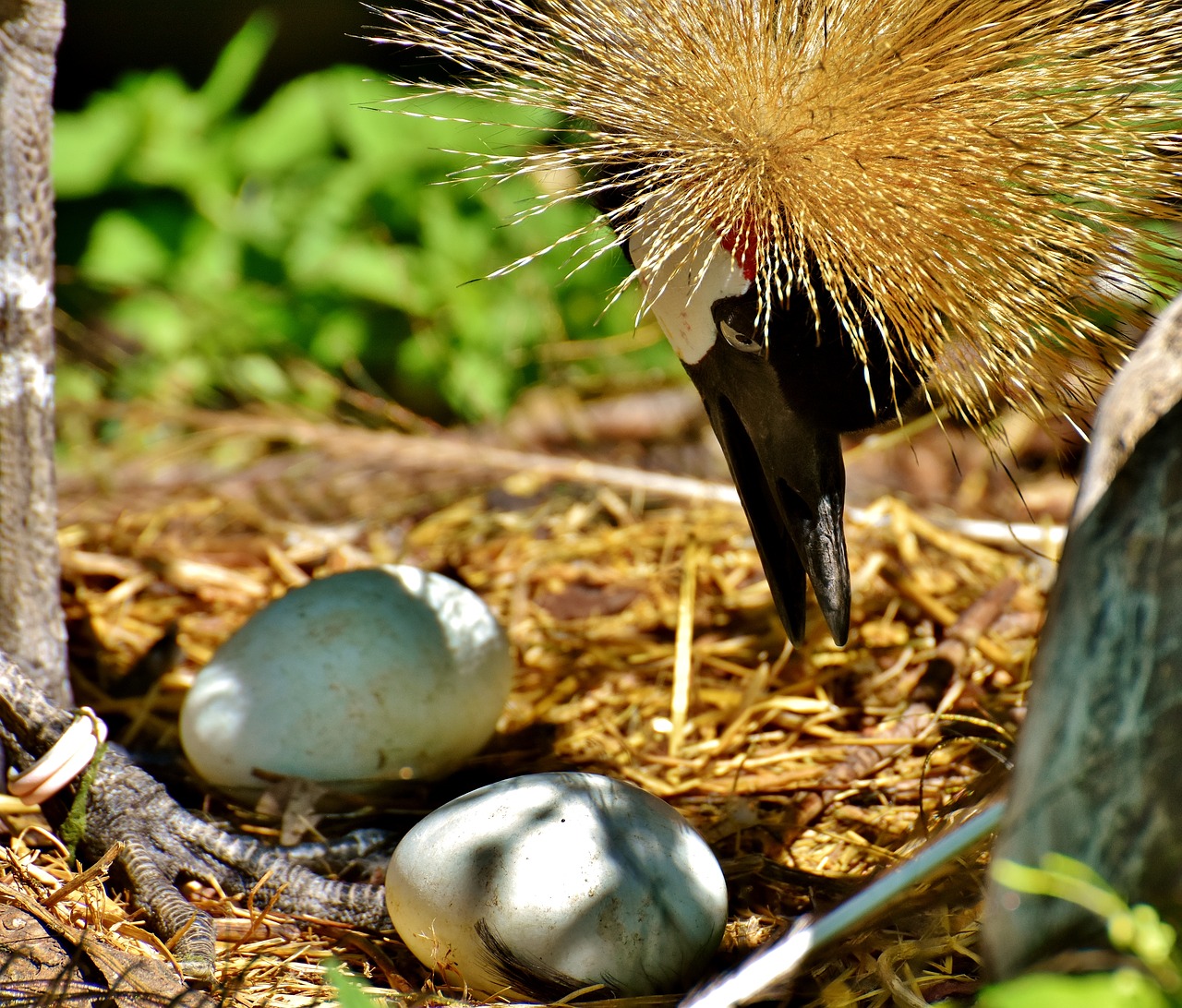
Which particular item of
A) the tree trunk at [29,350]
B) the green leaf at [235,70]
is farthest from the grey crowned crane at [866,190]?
the green leaf at [235,70]

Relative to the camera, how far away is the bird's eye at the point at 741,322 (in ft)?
3.51

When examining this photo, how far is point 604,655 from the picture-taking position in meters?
1.55

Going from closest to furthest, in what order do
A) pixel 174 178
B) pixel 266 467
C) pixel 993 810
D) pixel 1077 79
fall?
pixel 993 810
pixel 1077 79
pixel 266 467
pixel 174 178

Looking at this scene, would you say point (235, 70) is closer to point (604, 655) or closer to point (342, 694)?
point (604, 655)

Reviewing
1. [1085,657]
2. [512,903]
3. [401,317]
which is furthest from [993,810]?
[401,317]

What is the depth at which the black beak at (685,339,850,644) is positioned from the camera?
1.08m

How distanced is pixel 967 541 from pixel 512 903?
111cm

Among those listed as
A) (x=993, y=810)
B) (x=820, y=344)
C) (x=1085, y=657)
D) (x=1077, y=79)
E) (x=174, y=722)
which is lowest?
(x=174, y=722)

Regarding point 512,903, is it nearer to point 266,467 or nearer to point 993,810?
point 993,810

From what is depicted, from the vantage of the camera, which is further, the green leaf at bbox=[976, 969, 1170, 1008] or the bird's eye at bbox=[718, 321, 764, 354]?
the bird's eye at bbox=[718, 321, 764, 354]

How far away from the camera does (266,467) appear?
7.27 feet

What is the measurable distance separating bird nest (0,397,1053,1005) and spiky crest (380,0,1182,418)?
40 cm

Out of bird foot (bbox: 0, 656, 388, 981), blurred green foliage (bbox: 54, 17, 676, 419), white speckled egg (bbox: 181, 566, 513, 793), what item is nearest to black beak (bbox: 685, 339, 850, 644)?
white speckled egg (bbox: 181, 566, 513, 793)

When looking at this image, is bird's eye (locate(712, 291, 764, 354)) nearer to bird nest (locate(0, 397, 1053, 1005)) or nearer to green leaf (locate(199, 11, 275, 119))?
bird nest (locate(0, 397, 1053, 1005))
